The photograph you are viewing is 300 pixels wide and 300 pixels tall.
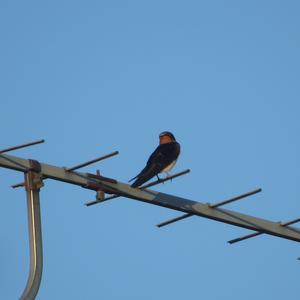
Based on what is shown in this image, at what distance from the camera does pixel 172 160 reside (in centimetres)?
1122

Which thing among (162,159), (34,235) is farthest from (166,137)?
(34,235)

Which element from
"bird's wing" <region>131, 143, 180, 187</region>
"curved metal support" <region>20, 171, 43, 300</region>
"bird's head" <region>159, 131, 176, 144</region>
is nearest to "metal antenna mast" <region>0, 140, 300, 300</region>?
"curved metal support" <region>20, 171, 43, 300</region>

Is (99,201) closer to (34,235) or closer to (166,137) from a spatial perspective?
(34,235)

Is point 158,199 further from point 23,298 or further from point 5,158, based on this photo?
point 23,298

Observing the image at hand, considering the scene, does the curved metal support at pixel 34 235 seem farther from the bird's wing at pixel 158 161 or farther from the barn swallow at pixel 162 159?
the barn swallow at pixel 162 159

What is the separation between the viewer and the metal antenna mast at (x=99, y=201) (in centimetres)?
615

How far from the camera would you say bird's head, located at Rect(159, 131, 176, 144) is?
42.6 ft

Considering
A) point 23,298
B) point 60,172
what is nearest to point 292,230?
point 60,172

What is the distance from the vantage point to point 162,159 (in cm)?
1059

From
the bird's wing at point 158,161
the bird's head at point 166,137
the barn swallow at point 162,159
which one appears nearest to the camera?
the bird's wing at point 158,161

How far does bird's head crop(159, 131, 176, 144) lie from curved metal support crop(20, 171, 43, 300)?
646 cm

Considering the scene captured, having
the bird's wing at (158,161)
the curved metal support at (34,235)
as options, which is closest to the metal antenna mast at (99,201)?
the curved metal support at (34,235)

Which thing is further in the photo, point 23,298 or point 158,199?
point 158,199

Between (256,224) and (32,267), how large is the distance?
8.28ft
